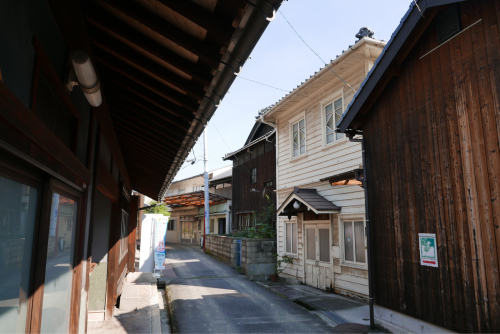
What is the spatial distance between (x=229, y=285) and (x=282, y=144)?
5.88m

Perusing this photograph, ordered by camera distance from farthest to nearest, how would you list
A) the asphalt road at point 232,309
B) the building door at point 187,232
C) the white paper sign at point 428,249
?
the building door at point 187,232
the asphalt road at point 232,309
the white paper sign at point 428,249

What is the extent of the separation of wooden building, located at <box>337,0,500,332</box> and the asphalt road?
6.46ft

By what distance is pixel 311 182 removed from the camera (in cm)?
1177

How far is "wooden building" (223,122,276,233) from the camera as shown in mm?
17281

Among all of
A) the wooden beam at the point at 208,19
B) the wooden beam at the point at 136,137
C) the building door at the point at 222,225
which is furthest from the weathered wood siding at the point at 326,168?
the building door at the point at 222,225

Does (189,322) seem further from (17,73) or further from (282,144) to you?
(282,144)

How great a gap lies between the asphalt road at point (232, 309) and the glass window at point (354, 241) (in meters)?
2.12

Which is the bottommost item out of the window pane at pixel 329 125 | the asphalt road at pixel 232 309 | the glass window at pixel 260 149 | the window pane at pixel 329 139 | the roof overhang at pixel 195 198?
the asphalt road at pixel 232 309

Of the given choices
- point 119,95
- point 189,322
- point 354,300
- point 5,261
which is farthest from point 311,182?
point 5,261

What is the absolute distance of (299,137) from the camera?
42.4 ft

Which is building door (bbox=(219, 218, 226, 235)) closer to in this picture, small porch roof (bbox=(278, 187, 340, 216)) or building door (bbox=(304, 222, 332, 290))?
small porch roof (bbox=(278, 187, 340, 216))

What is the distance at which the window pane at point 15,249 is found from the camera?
1999 millimetres

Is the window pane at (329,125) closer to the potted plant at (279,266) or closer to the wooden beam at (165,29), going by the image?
the potted plant at (279,266)

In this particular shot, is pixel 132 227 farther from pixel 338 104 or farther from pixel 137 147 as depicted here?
pixel 338 104
